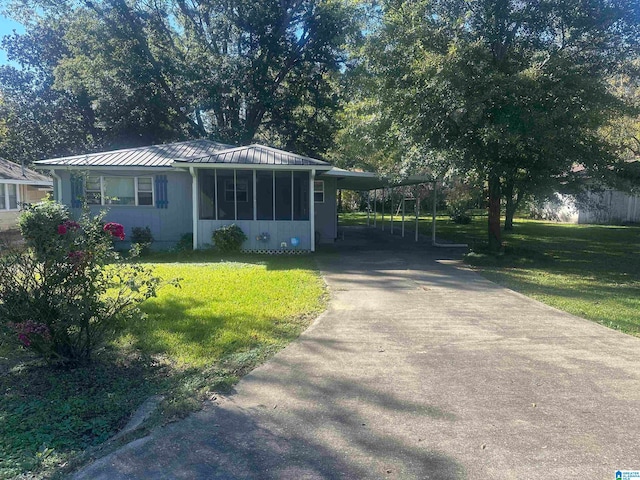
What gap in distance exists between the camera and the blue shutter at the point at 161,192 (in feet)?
47.2

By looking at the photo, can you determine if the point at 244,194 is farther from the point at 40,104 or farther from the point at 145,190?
the point at 40,104

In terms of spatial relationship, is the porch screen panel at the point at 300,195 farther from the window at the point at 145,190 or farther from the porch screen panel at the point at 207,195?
the window at the point at 145,190

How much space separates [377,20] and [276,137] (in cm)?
1328

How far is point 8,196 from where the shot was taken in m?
22.9

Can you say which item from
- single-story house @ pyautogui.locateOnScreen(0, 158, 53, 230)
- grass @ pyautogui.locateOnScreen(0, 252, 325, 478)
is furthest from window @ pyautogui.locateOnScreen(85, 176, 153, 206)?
single-story house @ pyautogui.locateOnScreen(0, 158, 53, 230)

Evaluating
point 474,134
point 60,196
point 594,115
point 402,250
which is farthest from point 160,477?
point 60,196

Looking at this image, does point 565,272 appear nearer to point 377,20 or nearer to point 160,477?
point 377,20

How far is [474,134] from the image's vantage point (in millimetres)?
10797

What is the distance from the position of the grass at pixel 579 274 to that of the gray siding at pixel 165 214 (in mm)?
8847

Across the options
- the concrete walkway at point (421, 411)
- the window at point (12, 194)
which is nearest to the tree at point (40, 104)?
the window at point (12, 194)

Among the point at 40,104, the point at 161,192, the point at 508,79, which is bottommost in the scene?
the point at 161,192

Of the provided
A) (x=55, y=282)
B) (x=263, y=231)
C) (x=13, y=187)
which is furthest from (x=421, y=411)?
(x=13, y=187)

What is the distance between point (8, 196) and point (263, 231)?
17.0m

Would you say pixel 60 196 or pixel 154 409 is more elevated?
pixel 60 196
